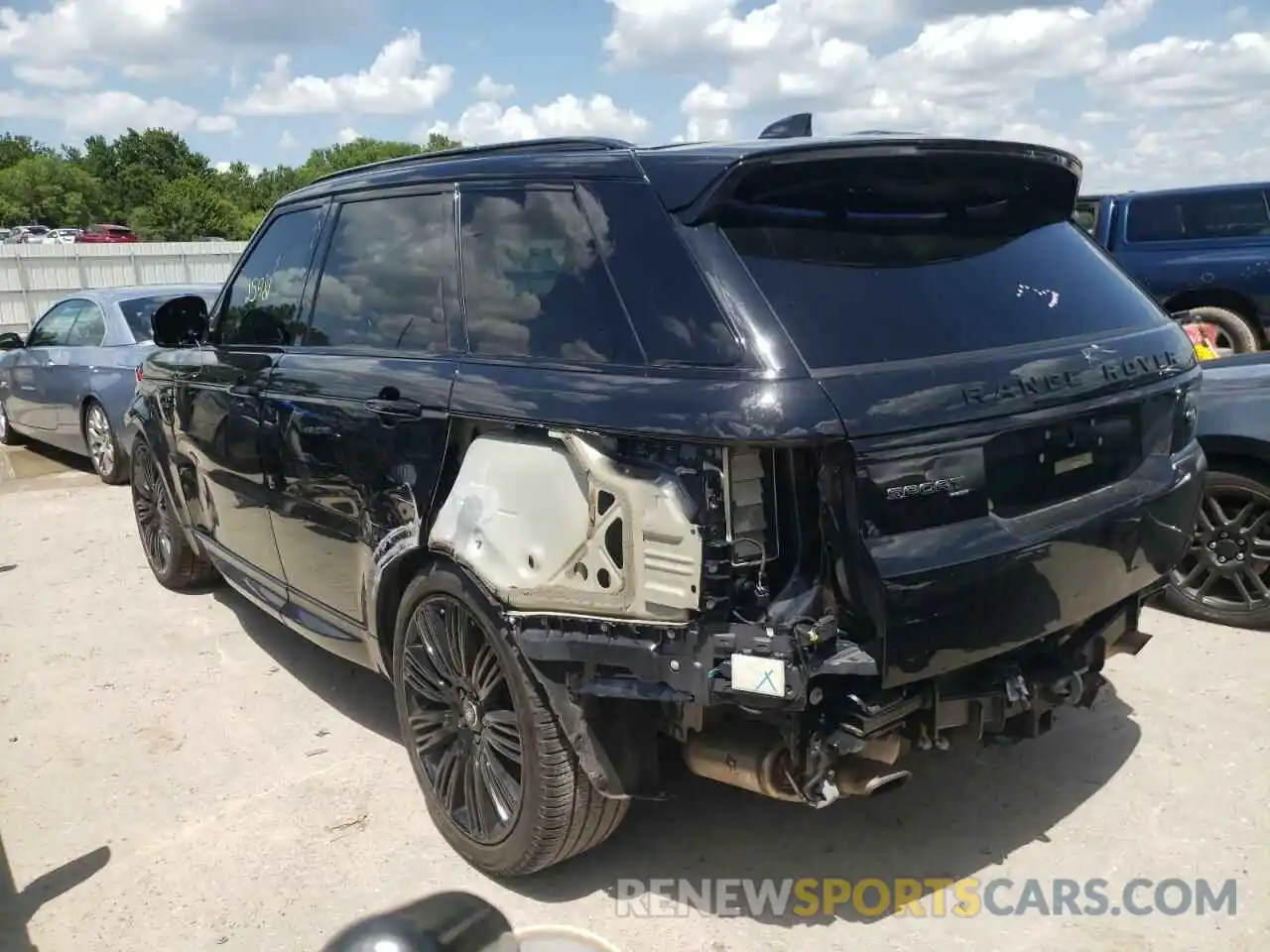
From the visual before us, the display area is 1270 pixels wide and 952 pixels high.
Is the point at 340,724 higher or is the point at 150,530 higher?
the point at 150,530

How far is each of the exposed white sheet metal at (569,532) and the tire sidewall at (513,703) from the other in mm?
114

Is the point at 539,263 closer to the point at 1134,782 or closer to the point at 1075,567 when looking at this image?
the point at 1075,567

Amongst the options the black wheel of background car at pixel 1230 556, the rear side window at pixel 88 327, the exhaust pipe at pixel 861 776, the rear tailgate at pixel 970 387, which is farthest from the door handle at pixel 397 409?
the rear side window at pixel 88 327

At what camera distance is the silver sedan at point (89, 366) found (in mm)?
8734

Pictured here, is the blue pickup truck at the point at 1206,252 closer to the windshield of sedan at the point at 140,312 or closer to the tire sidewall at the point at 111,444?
the windshield of sedan at the point at 140,312

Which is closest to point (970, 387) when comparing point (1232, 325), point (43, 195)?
point (1232, 325)

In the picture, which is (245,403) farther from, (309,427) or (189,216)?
(189,216)

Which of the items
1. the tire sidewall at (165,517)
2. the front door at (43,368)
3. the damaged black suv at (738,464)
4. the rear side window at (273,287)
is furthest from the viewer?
the front door at (43,368)

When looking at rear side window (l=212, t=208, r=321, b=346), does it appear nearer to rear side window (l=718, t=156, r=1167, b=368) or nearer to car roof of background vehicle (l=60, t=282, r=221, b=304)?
rear side window (l=718, t=156, r=1167, b=368)

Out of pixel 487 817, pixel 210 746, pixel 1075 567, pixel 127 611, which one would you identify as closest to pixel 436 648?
pixel 487 817

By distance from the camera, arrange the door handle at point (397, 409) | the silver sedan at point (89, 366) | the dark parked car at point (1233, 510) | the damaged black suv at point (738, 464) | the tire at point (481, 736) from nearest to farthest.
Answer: the damaged black suv at point (738, 464) → the tire at point (481, 736) → the door handle at point (397, 409) → the dark parked car at point (1233, 510) → the silver sedan at point (89, 366)

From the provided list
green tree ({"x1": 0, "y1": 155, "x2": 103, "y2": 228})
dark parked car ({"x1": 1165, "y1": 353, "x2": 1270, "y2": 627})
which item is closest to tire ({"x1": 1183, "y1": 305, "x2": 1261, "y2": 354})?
dark parked car ({"x1": 1165, "y1": 353, "x2": 1270, "y2": 627})

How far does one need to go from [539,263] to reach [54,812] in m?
2.63

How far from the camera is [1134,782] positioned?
3.59 m
